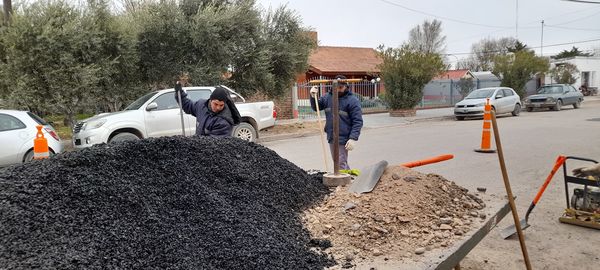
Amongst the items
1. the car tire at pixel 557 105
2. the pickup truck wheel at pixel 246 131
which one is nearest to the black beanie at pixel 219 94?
the pickup truck wheel at pixel 246 131

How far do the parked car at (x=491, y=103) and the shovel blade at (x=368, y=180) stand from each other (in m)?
17.6

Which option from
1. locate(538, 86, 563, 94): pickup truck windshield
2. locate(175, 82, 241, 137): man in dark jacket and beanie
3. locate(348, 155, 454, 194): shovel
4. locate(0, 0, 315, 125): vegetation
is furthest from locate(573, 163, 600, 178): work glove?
locate(538, 86, 563, 94): pickup truck windshield

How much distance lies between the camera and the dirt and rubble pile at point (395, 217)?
2291 millimetres

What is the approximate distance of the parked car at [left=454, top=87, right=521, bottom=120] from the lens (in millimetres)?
19250

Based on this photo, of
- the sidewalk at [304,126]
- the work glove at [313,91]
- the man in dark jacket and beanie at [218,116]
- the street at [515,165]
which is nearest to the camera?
the street at [515,165]

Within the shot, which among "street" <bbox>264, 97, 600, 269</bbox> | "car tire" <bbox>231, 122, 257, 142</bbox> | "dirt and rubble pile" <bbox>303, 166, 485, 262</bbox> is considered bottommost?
"street" <bbox>264, 97, 600, 269</bbox>

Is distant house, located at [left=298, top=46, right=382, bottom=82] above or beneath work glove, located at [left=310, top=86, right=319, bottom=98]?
above

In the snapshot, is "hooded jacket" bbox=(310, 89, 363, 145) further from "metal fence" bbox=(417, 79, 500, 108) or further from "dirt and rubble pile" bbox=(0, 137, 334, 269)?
"metal fence" bbox=(417, 79, 500, 108)

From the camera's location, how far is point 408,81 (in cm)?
2083

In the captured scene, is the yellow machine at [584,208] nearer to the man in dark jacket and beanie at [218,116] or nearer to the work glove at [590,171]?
the work glove at [590,171]

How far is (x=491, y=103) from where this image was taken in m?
19.1

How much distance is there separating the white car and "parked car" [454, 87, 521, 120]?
16.5 m

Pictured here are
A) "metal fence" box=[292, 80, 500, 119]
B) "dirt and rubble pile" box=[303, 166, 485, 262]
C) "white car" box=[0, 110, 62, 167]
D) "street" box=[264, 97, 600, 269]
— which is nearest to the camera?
"dirt and rubble pile" box=[303, 166, 485, 262]

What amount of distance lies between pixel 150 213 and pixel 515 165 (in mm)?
7880
